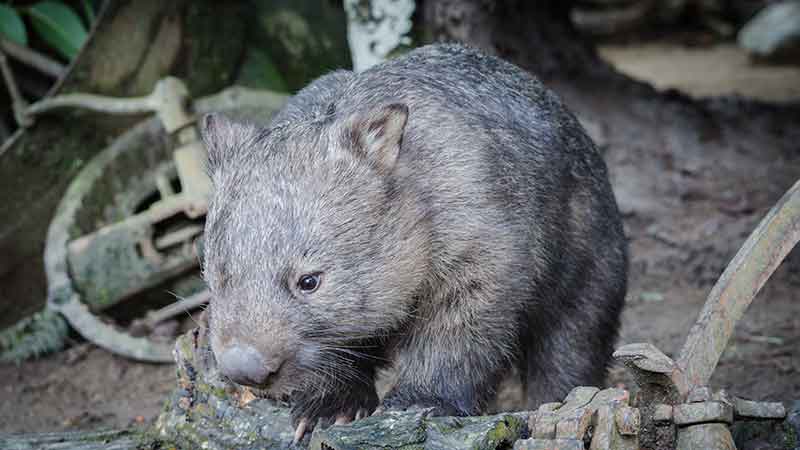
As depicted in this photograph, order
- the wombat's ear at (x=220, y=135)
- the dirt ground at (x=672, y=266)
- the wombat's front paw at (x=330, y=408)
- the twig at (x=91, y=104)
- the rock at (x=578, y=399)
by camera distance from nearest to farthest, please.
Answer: the rock at (x=578, y=399), the wombat's front paw at (x=330, y=408), the wombat's ear at (x=220, y=135), the dirt ground at (x=672, y=266), the twig at (x=91, y=104)

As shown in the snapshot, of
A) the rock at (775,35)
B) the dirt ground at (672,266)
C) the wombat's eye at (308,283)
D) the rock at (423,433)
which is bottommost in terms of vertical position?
the rock at (775,35)

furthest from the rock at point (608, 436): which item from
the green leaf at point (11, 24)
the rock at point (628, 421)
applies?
the green leaf at point (11, 24)

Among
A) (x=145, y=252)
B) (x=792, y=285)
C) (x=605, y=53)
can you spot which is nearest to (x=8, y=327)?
(x=145, y=252)

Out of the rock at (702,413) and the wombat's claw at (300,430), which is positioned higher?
the rock at (702,413)

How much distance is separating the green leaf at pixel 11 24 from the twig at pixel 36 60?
193mm

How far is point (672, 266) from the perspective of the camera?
247 inches

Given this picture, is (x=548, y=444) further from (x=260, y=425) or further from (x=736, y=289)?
(x=260, y=425)

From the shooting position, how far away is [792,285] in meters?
5.80

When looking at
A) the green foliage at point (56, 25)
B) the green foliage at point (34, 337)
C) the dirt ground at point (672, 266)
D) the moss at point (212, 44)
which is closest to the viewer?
the dirt ground at point (672, 266)

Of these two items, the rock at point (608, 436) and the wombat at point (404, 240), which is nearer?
the rock at point (608, 436)

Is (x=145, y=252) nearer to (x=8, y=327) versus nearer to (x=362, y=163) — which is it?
(x=8, y=327)

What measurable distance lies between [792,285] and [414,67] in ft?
10.0

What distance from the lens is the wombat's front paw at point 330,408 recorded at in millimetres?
3389

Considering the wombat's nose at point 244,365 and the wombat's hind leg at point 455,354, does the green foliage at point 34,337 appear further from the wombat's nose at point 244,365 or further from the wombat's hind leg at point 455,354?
the wombat's nose at point 244,365
